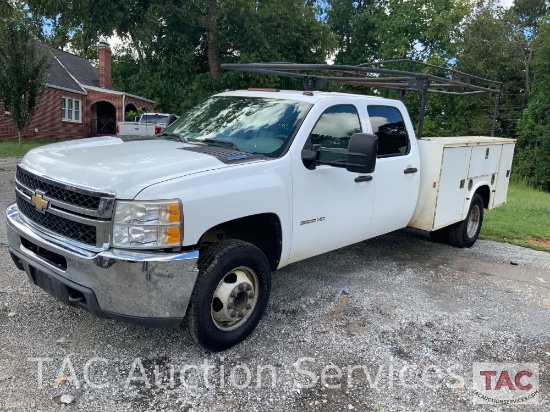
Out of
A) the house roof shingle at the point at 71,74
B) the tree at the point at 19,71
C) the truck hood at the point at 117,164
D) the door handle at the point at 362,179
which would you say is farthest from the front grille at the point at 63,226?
the house roof shingle at the point at 71,74

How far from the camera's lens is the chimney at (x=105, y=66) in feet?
97.4

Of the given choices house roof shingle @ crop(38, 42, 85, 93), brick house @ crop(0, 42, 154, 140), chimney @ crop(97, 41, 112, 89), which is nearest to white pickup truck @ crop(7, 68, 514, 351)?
brick house @ crop(0, 42, 154, 140)

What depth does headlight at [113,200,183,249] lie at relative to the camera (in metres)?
2.98

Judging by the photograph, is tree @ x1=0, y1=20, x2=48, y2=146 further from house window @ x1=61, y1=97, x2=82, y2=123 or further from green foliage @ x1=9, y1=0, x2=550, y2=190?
house window @ x1=61, y1=97, x2=82, y2=123

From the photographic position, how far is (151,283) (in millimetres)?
3014

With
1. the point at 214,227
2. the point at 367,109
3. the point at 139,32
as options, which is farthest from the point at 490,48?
the point at 214,227

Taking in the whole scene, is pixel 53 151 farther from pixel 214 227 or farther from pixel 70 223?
pixel 214 227

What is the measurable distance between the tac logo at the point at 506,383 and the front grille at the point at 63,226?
110 inches

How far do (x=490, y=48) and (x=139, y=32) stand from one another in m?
23.3

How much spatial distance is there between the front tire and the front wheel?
3902 millimetres

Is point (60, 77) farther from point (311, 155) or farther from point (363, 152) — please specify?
point (363, 152)

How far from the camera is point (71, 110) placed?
94.4ft

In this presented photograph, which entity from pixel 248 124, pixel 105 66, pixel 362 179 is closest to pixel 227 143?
pixel 248 124

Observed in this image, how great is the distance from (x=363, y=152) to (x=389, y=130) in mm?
1746
